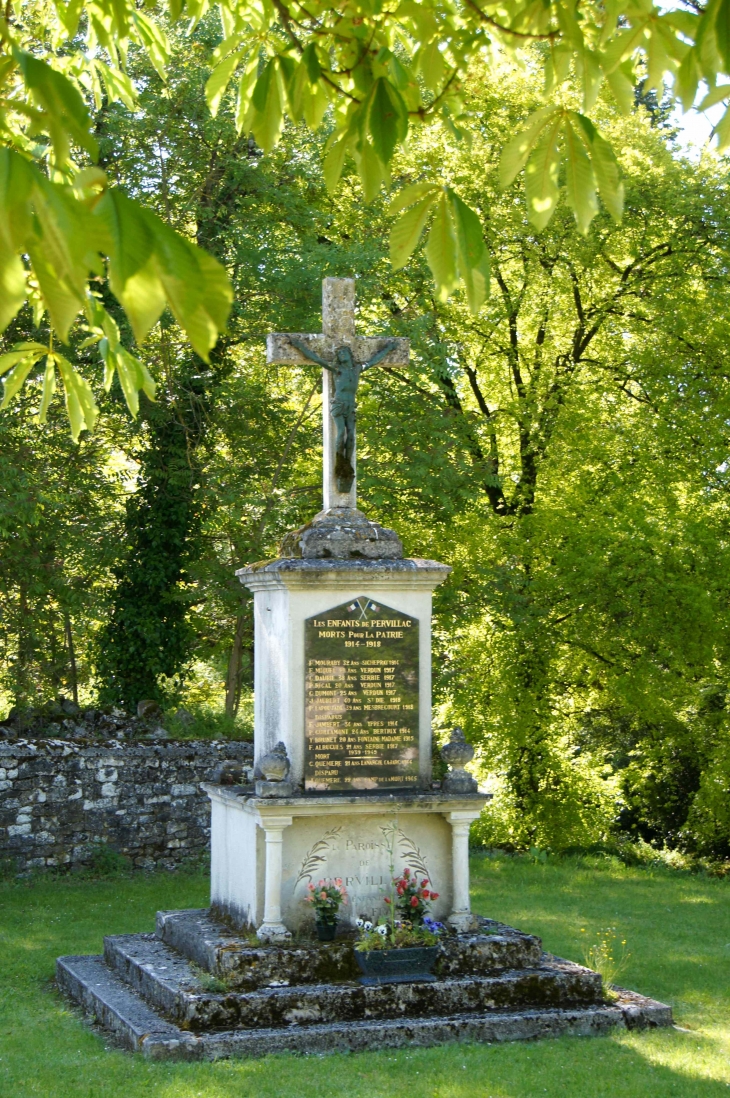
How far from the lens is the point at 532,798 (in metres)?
17.7

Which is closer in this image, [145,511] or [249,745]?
[249,745]

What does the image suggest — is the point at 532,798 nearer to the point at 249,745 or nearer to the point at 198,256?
the point at 249,745

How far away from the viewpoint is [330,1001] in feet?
25.0

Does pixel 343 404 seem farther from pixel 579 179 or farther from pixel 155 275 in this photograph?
pixel 155 275

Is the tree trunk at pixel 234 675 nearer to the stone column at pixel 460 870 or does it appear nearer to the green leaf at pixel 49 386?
the stone column at pixel 460 870

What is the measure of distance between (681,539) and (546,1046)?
32.3 feet

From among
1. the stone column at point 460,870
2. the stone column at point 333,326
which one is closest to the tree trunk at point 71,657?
the stone column at point 333,326

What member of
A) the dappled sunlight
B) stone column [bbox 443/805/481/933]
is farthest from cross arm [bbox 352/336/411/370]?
the dappled sunlight

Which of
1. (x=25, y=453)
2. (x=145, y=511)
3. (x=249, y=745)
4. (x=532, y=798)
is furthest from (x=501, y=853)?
(x=25, y=453)

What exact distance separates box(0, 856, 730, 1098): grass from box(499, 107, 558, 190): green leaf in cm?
492

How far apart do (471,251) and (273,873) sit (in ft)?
19.7

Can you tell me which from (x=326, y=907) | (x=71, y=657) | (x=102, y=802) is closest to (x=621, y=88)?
(x=326, y=907)

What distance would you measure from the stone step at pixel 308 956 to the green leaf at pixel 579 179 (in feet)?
19.5

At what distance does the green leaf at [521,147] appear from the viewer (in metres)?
3.09
